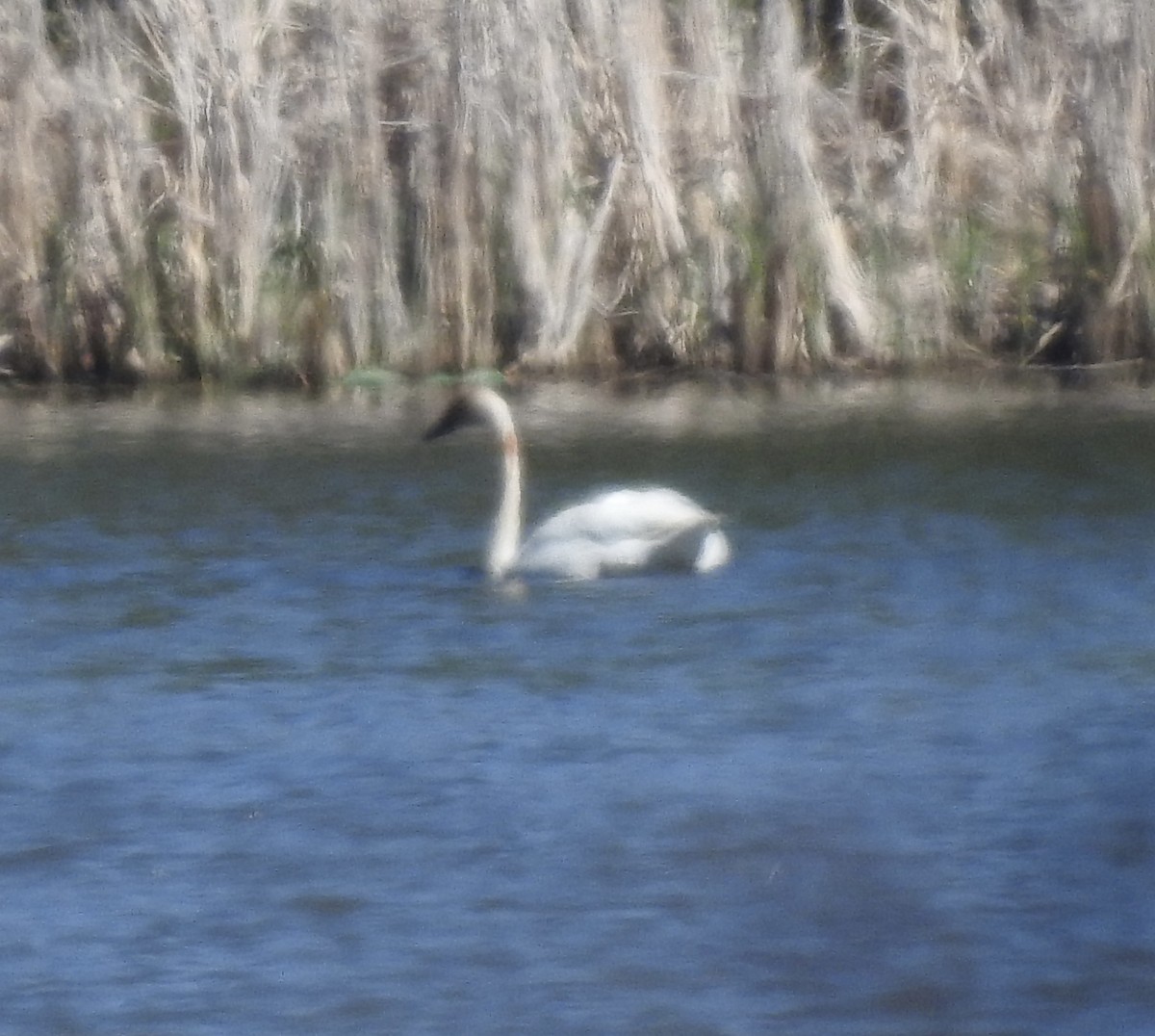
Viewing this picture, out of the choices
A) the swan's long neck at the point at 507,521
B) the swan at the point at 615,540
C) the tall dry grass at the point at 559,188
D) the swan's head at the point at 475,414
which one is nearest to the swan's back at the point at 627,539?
the swan at the point at 615,540

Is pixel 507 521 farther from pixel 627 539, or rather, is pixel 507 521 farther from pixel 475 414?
pixel 475 414

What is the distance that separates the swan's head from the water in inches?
22.3

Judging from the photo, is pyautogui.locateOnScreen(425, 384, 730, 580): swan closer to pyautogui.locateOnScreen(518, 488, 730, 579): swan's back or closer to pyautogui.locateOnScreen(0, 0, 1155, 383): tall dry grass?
pyautogui.locateOnScreen(518, 488, 730, 579): swan's back

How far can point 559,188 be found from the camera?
2050cm

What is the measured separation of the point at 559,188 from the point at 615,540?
798 centimetres

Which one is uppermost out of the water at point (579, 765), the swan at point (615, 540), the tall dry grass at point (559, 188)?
the tall dry grass at point (559, 188)

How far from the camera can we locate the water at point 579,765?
657cm

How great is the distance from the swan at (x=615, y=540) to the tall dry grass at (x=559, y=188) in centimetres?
742

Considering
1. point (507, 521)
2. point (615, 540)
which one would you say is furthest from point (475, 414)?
point (615, 540)

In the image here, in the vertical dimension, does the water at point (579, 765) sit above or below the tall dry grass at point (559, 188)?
below

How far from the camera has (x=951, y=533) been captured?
14242 mm

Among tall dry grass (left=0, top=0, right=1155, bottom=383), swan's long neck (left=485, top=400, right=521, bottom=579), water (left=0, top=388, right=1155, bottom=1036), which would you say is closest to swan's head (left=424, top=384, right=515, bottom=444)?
swan's long neck (left=485, top=400, right=521, bottom=579)

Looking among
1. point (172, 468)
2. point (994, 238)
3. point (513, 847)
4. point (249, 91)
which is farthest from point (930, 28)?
point (513, 847)

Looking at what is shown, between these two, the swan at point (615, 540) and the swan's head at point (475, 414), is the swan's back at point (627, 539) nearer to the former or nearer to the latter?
the swan at point (615, 540)
